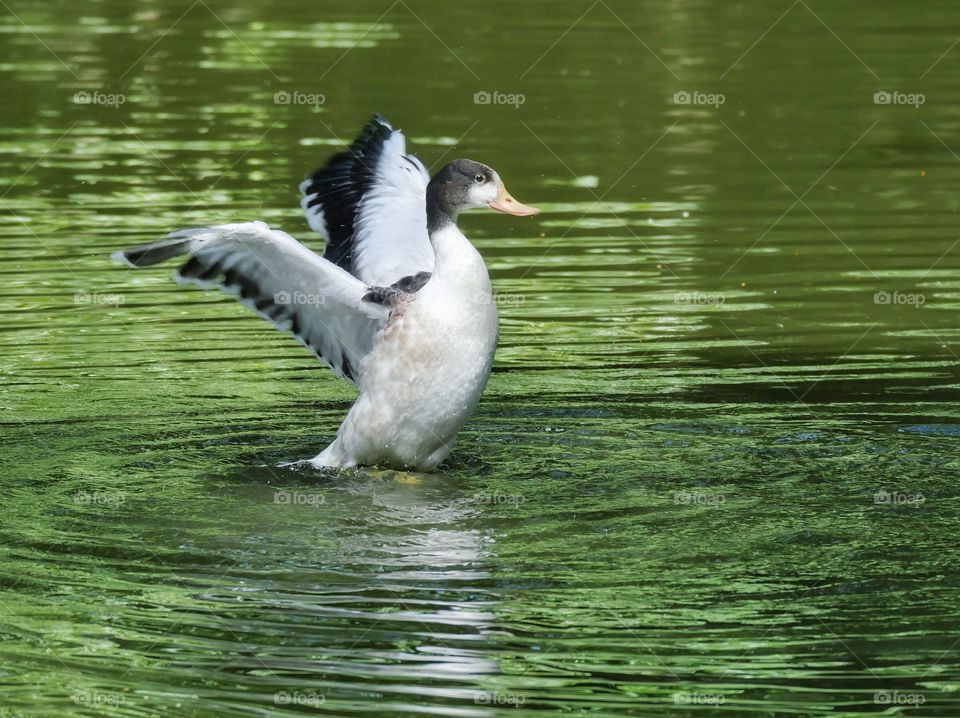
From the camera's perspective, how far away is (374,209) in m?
10.9

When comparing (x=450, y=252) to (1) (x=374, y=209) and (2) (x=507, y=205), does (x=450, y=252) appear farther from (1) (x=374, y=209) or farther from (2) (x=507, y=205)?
(1) (x=374, y=209)

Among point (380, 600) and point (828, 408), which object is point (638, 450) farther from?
point (380, 600)

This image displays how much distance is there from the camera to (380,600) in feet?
24.4

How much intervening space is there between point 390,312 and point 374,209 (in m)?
1.58

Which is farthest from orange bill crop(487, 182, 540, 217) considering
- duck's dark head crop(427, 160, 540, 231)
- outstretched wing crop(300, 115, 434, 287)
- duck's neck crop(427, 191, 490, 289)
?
outstretched wing crop(300, 115, 434, 287)

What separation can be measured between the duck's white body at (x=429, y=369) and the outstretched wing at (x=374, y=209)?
0.94 metres

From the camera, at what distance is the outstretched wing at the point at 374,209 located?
10523mm

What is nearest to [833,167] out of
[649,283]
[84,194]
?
[649,283]

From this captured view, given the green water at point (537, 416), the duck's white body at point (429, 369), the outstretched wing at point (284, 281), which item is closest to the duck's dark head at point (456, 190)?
the duck's white body at point (429, 369)

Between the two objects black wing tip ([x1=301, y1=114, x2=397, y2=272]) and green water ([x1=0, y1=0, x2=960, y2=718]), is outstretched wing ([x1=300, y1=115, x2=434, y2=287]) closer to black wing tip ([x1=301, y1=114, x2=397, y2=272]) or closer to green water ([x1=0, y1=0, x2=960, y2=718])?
black wing tip ([x1=301, y1=114, x2=397, y2=272])

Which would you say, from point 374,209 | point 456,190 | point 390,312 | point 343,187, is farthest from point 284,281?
point 343,187

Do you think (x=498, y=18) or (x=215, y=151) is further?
(x=498, y=18)

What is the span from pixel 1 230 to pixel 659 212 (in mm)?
6054

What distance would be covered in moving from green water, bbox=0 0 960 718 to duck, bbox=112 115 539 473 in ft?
1.13
